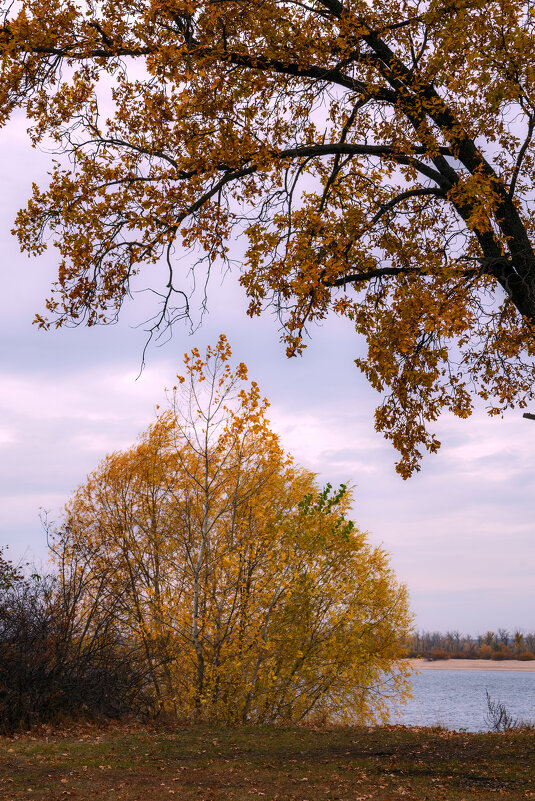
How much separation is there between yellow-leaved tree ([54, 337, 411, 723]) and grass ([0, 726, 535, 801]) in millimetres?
2082

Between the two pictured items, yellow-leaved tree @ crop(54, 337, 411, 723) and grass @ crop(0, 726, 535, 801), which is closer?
grass @ crop(0, 726, 535, 801)

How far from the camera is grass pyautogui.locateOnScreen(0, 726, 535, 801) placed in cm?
821

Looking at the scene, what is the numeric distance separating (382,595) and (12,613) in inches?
368

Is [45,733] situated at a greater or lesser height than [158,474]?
lesser

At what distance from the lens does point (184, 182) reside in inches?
413

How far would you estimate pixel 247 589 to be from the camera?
48.8ft

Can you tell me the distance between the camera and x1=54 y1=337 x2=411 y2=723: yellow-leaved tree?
48.2 ft

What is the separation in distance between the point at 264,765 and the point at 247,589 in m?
5.04

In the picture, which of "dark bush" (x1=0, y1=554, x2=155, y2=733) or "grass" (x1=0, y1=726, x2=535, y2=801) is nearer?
"grass" (x1=0, y1=726, x2=535, y2=801)

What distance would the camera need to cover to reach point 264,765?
1002cm

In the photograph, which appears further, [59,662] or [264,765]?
[59,662]

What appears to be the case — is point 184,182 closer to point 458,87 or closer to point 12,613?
point 458,87

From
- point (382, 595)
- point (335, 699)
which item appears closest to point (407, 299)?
point (382, 595)

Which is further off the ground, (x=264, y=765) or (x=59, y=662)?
(x=59, y=662)
